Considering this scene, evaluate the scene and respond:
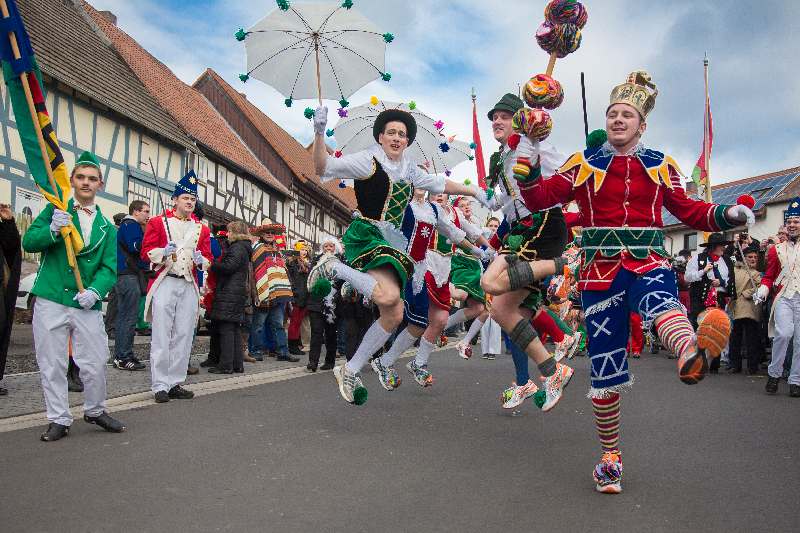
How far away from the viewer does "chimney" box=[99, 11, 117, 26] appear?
2684cm

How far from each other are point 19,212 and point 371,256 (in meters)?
12.6

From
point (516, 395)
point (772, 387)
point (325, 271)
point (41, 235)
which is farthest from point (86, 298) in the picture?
point (772, 387)

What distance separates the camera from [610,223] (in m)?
4.09

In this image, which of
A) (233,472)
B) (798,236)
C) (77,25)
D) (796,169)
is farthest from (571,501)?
(796,169)

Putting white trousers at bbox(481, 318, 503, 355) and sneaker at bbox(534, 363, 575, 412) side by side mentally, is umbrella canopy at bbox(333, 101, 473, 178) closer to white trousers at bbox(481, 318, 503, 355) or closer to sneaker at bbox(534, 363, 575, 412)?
sneaker at bbox(534, 363, 575, 412)

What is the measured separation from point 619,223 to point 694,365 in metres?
1.01

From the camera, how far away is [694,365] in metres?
3.34

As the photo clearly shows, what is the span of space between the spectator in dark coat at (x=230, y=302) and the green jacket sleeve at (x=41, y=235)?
392cm

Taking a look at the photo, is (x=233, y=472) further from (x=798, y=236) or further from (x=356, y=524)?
(x=798, y=236)

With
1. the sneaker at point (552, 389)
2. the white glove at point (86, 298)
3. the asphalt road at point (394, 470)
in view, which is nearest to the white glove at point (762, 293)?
the asphalt road at point (394, 470)

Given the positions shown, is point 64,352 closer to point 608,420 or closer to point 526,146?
point 526,146

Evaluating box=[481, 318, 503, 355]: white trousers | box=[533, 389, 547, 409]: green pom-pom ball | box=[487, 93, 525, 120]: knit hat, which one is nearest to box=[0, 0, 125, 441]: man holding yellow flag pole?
box=[533, 389, 547, 409]: green pom-pom ball

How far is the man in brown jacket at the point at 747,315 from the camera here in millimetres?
10867

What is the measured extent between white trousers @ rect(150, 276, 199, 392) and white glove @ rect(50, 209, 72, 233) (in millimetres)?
1987
